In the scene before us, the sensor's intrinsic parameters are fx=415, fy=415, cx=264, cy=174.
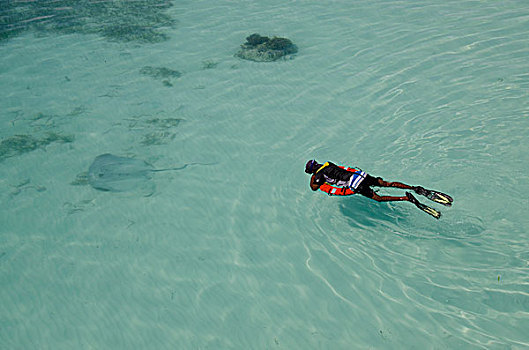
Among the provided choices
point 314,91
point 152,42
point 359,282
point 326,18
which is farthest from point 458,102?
point 152,42

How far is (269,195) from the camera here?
8766 millimetres

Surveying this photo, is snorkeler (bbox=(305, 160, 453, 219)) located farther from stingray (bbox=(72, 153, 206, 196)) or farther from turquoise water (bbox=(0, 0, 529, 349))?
stingray (bbox=(72, 153, 206, 196))

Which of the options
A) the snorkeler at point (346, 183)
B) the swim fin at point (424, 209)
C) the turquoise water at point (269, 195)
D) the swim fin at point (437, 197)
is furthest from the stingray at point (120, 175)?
the swim fin at point (437, 197)

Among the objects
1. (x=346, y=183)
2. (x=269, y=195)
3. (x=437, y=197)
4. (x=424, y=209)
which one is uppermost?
(x=346, y=183)

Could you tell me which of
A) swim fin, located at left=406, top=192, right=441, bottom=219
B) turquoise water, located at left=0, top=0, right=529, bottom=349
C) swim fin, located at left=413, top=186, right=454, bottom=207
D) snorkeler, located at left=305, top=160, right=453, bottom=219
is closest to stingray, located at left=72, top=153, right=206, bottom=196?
turquoise water, located at left=0, top=0, right=529, bottom=349

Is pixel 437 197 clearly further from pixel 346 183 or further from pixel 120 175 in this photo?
pixel 120 175

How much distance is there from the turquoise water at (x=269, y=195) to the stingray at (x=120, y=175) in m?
0.20

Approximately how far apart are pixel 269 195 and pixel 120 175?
3513 mm

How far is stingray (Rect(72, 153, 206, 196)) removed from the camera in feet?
30.2

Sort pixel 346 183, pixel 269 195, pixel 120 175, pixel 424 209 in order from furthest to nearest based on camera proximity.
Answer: pixel 120 175, pixel 269 195, pixel 346 183, pixel 424 209

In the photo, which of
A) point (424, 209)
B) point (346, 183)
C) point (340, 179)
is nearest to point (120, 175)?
point (340, 179)

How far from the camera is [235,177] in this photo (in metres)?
9.35

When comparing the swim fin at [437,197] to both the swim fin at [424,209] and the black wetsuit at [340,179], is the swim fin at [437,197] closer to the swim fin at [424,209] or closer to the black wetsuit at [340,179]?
the swim fin at [424,209]

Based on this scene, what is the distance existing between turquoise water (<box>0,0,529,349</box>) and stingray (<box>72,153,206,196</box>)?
0.66 feet
